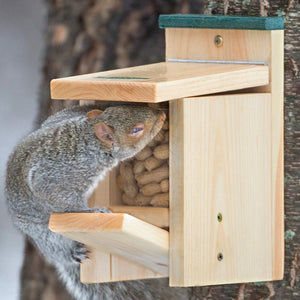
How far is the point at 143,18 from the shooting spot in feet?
7.55

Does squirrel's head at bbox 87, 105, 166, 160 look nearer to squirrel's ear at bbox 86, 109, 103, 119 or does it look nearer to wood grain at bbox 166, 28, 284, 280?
squirrel's ear at bbox 86, 109, 103, 119

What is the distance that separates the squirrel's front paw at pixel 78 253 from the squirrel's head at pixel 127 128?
1.11 feet

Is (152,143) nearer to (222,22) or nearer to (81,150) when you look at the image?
(81,150)

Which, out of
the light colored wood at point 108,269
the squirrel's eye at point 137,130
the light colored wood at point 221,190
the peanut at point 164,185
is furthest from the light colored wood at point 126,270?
the squirrel's eye at point 137,130

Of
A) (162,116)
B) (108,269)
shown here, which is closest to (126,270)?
(108,269)

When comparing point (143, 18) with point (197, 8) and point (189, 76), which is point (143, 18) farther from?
point (189, 76)

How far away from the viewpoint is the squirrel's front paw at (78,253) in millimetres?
1938

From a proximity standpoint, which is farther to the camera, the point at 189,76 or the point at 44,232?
the point at 44,232

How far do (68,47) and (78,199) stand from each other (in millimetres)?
746

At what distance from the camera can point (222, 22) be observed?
1.87 metres

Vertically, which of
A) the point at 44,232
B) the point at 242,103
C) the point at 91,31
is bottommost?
the point at 44,232

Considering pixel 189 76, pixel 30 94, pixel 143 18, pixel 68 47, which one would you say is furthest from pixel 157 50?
pixel 189 76

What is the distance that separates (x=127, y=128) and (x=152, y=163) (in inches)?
4.2

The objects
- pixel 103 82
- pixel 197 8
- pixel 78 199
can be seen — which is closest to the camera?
pixel 103 82
